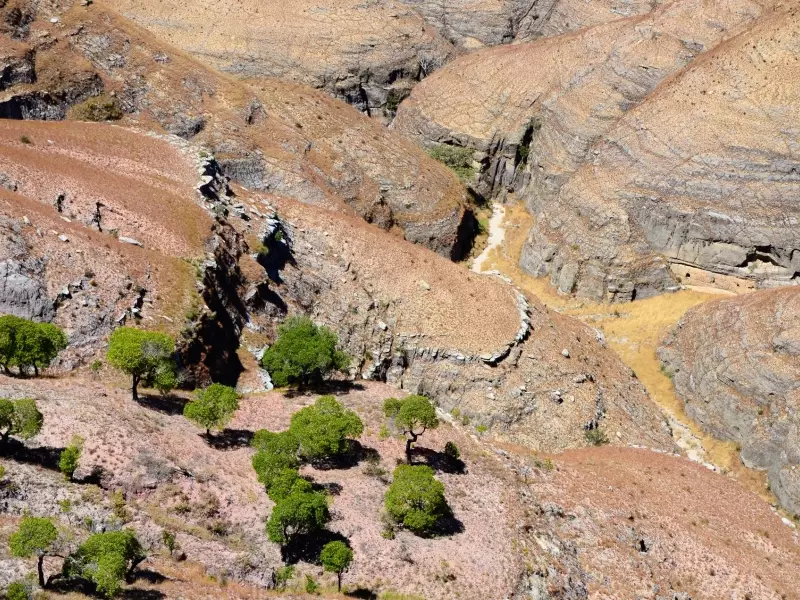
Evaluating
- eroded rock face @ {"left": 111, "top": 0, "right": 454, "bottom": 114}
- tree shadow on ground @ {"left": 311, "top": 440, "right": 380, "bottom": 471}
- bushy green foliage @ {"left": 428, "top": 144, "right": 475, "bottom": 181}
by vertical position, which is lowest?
tree shadow on ground @ {"left": 311, "top": 440, "right": 380, "bottom": 471}

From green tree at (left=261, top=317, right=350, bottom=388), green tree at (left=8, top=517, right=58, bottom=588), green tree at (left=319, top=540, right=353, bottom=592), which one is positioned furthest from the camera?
green tree at (left=261, top=317, right=350, bottom=388)

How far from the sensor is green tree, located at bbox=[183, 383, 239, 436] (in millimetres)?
29672

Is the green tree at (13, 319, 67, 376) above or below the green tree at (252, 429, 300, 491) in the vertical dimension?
above

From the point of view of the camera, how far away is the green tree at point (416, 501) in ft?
91.5

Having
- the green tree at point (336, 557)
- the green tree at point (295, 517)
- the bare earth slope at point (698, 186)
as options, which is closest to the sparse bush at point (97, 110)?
the bare earth slope at point (698, 186)

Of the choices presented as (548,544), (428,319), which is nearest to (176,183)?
(428,319)

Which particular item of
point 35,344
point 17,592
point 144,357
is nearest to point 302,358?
point 144,357

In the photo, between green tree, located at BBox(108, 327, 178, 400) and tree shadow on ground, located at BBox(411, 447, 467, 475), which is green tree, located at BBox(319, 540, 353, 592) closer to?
tree shadow on ground, located at BBox(411, 447, 467, 475)

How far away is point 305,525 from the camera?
2592 cm

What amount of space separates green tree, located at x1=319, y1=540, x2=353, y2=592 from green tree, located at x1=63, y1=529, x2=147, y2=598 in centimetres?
566

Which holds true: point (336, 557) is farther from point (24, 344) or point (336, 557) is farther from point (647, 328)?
point (647, 328)

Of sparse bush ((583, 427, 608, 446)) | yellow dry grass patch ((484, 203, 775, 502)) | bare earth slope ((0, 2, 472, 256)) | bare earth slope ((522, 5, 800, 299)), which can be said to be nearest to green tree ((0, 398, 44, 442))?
sparse bush ((583, 427, 608, 446))

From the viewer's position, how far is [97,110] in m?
56.1

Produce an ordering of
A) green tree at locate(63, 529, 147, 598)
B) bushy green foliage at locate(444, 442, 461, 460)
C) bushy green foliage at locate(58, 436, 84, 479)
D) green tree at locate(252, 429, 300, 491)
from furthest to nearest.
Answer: bushy green foliage at locate(444, 442, 461, 460)
green tree at locate(252, 429, 300, 491)
bushy green foliage at locate(58, 436, 84, 479)
green tree at locate(63, 529, 147, 598)
